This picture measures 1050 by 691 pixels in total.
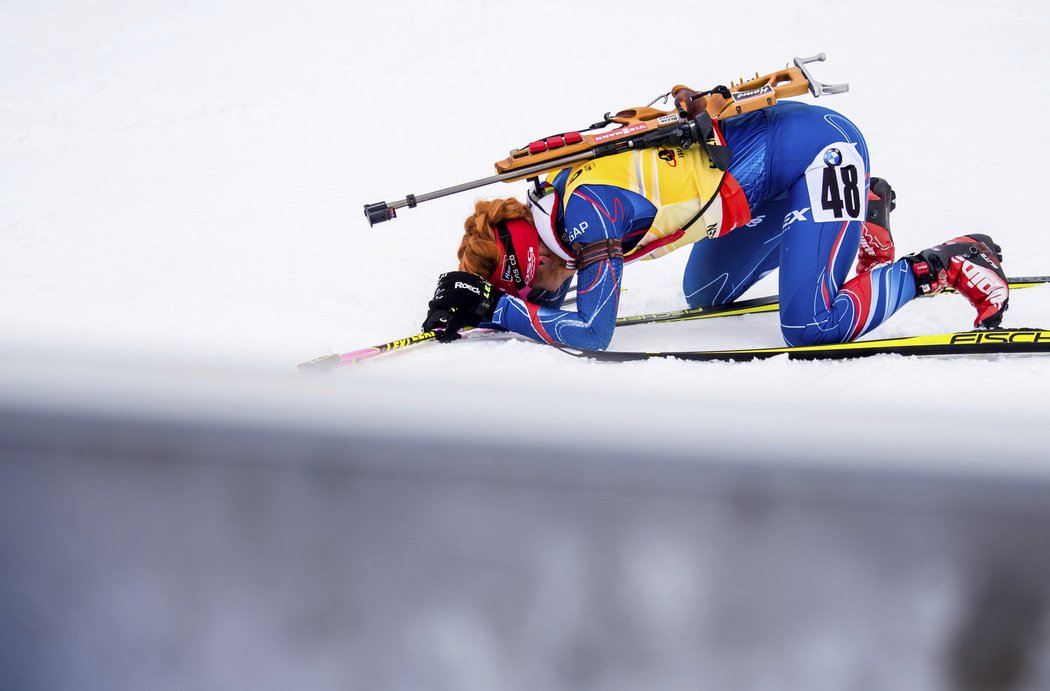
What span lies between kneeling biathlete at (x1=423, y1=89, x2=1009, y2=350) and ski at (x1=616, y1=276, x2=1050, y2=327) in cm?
29

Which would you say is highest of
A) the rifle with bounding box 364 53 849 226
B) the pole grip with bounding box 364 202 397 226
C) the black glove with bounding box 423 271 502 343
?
the rifle with bounding box 364 53 849 226

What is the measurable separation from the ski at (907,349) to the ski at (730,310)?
0.47 metres

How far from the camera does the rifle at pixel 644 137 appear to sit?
2270 millimetres

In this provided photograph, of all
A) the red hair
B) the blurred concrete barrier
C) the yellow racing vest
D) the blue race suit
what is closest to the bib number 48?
the blue race suit

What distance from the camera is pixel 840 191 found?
2.29 meters

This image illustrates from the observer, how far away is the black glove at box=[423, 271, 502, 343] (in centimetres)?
241

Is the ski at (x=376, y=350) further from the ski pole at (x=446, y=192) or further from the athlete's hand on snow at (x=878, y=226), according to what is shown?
the athlete's hand on snow at (x=878, y=226)

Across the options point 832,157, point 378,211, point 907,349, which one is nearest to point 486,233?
point 378,211

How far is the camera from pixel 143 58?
200 inches

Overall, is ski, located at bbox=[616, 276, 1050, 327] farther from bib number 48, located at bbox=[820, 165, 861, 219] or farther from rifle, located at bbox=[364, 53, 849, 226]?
rifle, located at bbox=[364, 53, 849, 226]

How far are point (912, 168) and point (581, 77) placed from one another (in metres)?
1.88

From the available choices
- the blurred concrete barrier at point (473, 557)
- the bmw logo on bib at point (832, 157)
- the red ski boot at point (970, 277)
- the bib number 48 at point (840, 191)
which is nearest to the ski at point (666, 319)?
the red ski boot at point (970, 277)

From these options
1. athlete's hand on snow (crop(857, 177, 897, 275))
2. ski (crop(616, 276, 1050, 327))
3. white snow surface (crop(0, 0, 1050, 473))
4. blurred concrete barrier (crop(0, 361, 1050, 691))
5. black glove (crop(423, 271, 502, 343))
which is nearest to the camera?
blurred concrete barrier (crop(0, 361, 1050, 691))

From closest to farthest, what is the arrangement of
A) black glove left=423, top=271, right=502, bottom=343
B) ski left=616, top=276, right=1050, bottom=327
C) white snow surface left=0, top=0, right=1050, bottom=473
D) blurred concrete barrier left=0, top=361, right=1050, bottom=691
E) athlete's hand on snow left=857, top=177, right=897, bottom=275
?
blurred concrete barrier left=0, top=361, right=1050, bottom=691
white snow surface left=0, top=0, right=1050, bottom=473
black glove left=423, top=271, right=502, bottom=343
ski left=616, top=276, right=1050, bottom=327
athlete's hand on snow left=857, top=177, right=897, bottom=275
